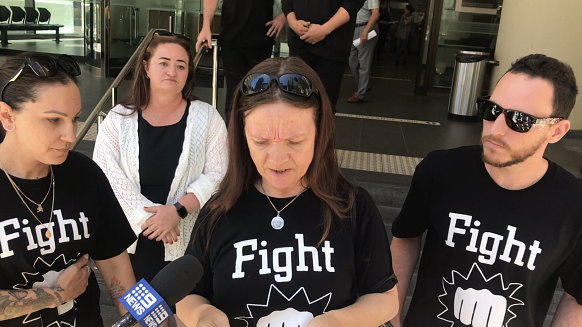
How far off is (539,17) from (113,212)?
6.49 metres

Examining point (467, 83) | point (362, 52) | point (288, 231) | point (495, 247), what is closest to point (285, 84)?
point (288, 231)

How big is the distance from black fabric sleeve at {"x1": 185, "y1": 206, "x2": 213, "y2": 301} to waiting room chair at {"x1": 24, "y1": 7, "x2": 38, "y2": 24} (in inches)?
451

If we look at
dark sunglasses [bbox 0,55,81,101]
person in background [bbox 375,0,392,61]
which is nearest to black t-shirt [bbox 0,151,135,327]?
dark sunglasses [bbox 0,55,81,101]

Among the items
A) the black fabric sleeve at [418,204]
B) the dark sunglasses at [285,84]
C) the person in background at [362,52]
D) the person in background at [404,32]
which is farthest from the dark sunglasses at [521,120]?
the person in background at [404,32]

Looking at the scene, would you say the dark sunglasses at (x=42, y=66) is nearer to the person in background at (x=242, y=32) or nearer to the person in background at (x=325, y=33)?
the person in background at (x=242, y=32)

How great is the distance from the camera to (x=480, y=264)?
5.97 feet

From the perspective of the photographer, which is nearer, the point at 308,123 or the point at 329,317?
the point at 329,317

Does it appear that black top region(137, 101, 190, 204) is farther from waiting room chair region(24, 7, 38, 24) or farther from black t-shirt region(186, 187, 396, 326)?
waiting room chair region(24, 7, 38, 24)

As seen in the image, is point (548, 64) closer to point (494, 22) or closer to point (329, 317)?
point (329, 317)

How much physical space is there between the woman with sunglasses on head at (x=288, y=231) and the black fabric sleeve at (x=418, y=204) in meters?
0.43

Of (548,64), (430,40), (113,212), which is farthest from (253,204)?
(430,40)

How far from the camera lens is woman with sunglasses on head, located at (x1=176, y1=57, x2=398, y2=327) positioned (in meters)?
1.49

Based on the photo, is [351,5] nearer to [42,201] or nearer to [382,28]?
[42,201]

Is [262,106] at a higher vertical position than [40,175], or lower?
higher
